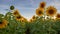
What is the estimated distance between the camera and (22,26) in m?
4.04

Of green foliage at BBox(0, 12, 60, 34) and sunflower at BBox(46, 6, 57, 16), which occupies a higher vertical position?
sunflower at BBox(46, 6, 57, 16)

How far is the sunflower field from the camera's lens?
380 cm

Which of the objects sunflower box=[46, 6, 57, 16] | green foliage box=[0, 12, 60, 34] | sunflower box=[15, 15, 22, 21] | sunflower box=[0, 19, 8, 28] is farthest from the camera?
sunflower box=[15, 15, 22, 21]

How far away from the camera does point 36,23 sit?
4.02m

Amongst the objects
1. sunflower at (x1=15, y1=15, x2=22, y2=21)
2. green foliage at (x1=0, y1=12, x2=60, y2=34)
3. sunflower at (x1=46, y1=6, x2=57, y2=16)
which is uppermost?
sunflower at (x1=46, y1=6, x2=57, y2=16)

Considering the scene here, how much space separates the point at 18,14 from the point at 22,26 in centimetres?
41

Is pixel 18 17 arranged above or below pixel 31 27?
above

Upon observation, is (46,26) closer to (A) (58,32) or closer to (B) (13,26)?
(A) (58,32)

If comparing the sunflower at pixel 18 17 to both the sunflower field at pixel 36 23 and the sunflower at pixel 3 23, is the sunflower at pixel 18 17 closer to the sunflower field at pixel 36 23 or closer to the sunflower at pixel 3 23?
the sunflower field at pixel 36 23

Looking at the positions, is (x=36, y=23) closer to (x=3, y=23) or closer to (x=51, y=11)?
(x=51, y=11)

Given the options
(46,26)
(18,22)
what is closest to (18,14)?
(18,22)

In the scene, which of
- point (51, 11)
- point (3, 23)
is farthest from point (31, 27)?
point (3, 23)

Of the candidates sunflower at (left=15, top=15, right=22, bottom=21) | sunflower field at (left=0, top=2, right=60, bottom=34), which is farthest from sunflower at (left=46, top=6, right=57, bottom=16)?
sunflower at (left=15, top=15, right=22, bottom=21)

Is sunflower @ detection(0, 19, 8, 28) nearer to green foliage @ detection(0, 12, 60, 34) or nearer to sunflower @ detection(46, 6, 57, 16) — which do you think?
green foliage @ detection(0, 12, 60, 34)
